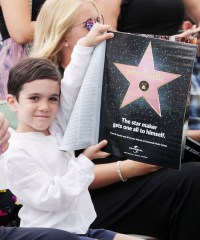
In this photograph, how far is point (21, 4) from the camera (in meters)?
2.62

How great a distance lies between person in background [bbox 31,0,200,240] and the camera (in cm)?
217

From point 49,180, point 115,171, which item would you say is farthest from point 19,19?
point 49,180

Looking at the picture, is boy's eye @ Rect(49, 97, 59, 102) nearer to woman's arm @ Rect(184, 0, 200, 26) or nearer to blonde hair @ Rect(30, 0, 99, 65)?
blonde hair @ Rect(30, 0, 99, 65)

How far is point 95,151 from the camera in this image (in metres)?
1.90

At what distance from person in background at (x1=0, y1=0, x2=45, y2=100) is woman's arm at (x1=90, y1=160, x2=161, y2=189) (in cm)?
70

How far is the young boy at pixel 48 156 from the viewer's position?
1807 mm

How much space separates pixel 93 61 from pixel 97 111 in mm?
173

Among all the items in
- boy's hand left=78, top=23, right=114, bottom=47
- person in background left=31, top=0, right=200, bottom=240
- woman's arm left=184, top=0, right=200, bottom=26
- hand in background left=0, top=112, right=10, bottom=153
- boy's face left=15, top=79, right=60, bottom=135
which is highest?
woman's arm left=184, top=0, right=200, bottom=26

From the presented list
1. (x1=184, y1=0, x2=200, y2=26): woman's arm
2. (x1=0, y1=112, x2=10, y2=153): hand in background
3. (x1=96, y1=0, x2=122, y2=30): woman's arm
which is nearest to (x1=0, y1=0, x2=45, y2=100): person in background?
(x1=96, y1=0, x2=122, y2=30): woman's arm

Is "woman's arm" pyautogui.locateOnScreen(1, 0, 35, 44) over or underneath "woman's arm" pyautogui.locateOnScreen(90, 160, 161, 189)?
over

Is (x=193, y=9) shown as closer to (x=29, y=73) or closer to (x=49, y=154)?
Answer: (x=29, y=73)

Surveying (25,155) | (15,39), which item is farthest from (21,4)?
(25,155)

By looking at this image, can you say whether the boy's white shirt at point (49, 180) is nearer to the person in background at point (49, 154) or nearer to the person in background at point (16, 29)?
the person in background at point (49, 154)

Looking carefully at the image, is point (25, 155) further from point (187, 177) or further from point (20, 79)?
point (187, 177)
